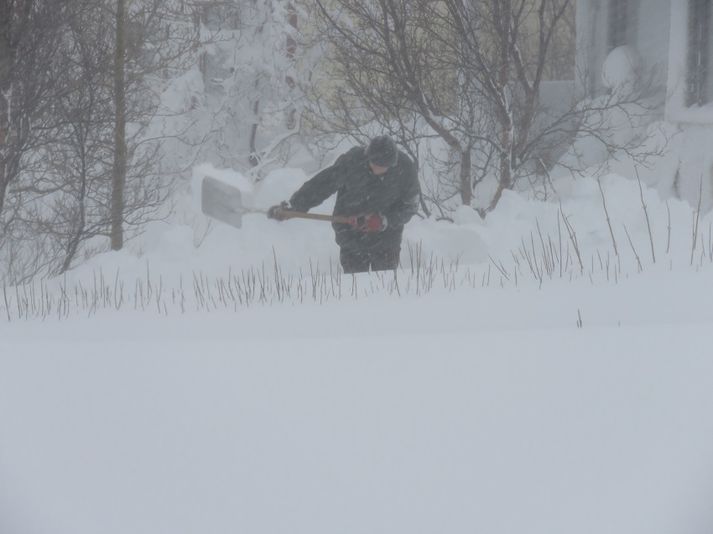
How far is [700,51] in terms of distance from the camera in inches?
400

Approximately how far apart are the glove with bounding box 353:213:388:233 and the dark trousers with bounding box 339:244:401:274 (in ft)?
0.87

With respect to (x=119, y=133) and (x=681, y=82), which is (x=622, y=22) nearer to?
(x=681, y=82)

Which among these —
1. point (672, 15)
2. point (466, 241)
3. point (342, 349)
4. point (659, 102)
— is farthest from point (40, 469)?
point (659, 102)

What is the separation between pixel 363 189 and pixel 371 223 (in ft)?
0.82

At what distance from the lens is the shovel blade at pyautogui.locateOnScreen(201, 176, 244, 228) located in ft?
21.5

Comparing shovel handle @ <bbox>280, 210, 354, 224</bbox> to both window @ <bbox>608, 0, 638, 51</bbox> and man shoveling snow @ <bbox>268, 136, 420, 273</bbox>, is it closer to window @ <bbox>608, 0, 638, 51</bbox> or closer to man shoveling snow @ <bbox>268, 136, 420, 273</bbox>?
man shoveling snow @ <bbox>268, 136, 420, 273</bbox>

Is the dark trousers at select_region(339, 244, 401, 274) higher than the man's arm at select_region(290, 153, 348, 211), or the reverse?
the man's arm at select_region(290, 153, 348, 211)

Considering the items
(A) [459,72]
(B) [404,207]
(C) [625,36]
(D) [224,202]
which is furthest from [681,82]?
(D) [224,202]

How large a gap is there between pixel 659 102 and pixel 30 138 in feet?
24.2

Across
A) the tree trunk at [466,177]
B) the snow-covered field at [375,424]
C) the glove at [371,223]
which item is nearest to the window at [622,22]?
the tree trunk at [466,177]

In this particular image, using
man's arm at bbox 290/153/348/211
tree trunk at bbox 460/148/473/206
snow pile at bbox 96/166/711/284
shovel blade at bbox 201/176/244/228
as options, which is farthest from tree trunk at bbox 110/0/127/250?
man's arm at bbox 290/153/348/211

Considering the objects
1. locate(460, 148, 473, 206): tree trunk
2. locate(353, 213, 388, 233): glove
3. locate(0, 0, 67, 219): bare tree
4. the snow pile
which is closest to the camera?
locate(353, 213, 388, 233): glove

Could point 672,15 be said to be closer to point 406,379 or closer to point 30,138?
point 30,138

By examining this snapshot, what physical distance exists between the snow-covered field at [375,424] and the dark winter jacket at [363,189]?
8.53ft
